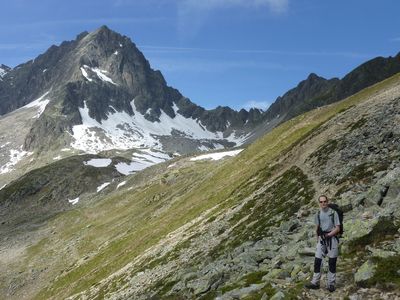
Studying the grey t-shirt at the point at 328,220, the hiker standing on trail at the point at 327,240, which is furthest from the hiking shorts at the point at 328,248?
the grey t-shirt at the point at 328,220

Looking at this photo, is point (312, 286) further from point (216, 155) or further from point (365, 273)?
point (216, 155)

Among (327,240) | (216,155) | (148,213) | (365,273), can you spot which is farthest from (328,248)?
(216,155)

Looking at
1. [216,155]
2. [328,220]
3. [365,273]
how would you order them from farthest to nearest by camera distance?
[216,155] → [328,220] → [365,273]

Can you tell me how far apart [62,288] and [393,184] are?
192ft

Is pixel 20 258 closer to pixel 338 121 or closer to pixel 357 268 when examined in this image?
pixel 338 121

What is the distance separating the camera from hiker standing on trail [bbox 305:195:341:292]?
1961 cm

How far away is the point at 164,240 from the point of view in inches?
2270

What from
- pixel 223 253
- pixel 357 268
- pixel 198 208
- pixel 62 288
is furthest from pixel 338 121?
pixel 62 288

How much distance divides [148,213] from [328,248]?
76172mm

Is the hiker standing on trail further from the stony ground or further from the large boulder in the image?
the large boulder

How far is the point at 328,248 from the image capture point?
2009cm

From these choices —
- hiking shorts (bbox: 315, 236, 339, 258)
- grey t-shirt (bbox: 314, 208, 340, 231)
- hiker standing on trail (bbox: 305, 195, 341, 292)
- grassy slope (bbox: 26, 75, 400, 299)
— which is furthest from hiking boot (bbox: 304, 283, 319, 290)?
grassy slope (bbox: 26, 75, 400, 299)

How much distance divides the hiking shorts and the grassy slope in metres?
34.5

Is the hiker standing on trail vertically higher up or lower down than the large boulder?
higher up
